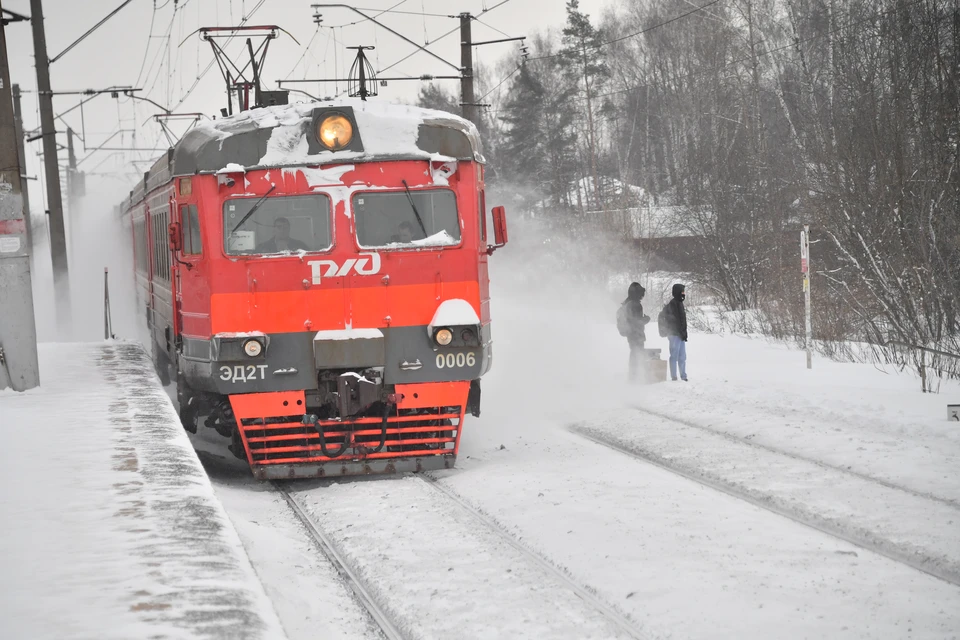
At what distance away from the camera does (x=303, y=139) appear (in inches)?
387

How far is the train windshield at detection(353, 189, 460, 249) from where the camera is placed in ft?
32.5

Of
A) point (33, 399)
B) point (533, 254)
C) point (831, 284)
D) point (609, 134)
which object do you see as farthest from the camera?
point (609, 134)

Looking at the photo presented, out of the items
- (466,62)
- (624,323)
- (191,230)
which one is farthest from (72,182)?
(191,230)

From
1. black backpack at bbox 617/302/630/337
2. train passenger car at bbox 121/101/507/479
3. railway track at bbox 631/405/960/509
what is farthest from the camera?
black backpack at bbox 617/302/630/337

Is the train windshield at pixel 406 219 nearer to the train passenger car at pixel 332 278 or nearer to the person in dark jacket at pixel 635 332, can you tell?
the train passenger car at pixel 332 278

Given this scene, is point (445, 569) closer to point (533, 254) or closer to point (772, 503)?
point (772, 503)

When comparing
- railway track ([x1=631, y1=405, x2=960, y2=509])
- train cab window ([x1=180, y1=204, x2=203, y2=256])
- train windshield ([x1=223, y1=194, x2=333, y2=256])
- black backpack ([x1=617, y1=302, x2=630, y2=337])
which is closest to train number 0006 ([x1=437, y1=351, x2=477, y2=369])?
train windshield ([x1=223, y1=194, x2=333, y2=256])

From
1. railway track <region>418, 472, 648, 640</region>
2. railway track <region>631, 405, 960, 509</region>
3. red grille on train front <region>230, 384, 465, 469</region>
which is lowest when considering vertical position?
railway track <region>631, 405, 960, 509</region>

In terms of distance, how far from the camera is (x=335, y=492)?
973 cm

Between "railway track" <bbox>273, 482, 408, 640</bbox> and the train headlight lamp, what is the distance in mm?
1876

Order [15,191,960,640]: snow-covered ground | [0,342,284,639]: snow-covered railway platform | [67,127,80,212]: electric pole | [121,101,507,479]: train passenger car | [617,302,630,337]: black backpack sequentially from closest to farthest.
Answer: [0,342,284,639]: snow-covered railway platform
[15,191,960,640]: snow-covered ground
[121,101,507,479]: train passenger car
[617,302,630,337]: black backpack
[67,127,80,212]: electric pole

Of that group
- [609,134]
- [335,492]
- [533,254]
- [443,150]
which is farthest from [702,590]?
[609,134]

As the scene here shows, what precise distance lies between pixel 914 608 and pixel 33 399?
9065 mm

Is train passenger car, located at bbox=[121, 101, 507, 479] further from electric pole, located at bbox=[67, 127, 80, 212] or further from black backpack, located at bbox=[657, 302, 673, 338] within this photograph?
electric pole, located at bbox=[67, 127, 80, 212]
